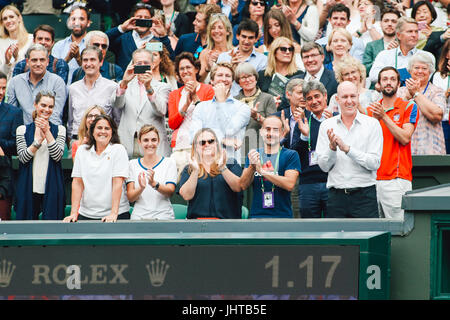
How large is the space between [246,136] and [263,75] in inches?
68.8

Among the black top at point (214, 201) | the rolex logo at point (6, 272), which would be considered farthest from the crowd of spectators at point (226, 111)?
the rolex logo at point (6, 272)

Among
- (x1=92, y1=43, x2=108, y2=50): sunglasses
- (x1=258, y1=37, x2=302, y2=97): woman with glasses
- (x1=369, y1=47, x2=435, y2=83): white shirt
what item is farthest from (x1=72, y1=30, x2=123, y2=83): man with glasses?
(x1=369, y1=47, x2=435, y2=83): white shirt

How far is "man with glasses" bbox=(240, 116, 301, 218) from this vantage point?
9.09 metres

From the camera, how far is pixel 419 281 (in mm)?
6961

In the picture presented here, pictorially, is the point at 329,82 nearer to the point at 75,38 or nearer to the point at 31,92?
the point at 31,92

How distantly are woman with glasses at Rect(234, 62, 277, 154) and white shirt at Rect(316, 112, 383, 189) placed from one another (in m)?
1.61

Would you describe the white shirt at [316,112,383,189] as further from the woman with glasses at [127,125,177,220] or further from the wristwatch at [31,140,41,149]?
the wristwatch at [31,140,41,149]

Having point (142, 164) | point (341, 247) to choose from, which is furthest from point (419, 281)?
point (142, 164)

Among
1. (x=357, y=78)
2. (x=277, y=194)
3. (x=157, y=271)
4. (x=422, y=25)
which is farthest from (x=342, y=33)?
(x=157, y=271)

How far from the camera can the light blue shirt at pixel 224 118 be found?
1074 cm

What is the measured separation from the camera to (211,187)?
9.09 meters

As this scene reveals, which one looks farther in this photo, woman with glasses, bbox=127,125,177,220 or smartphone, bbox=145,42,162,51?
smartphone, bbox=145,42,162,51

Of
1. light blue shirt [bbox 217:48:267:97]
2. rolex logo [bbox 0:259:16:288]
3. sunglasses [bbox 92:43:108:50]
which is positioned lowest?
rolex logo [bbox 0:259:16:288]
